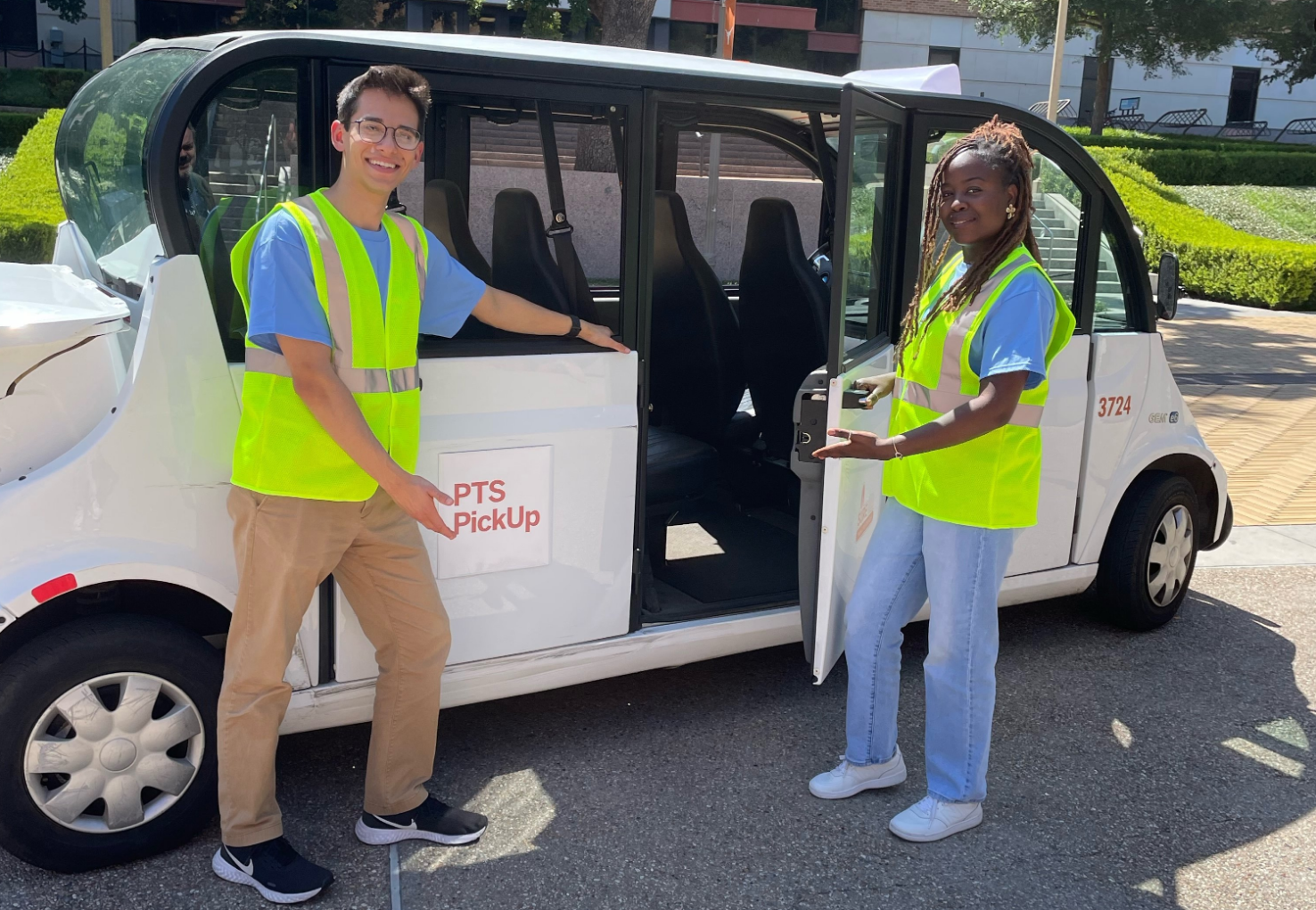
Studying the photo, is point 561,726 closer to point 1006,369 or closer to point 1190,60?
point 1006,369

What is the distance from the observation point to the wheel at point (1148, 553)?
468cm

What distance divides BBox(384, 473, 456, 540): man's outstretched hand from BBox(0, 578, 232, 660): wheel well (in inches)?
28.6

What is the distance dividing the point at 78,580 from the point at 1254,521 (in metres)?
6.08

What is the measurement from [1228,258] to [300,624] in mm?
16660

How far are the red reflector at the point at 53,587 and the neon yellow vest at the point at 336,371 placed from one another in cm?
45

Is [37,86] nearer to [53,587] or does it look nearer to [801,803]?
[53,587]

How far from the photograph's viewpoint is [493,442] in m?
3.24

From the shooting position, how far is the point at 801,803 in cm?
348

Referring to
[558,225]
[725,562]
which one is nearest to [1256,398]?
[725,562]

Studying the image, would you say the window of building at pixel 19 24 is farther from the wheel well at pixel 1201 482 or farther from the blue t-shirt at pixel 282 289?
the blue t-shirt at pixel 282 289

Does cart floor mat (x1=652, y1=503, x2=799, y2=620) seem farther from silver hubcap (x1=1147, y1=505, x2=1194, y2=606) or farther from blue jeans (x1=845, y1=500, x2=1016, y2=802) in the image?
silver hubcap (x1=1147, y1=505, x2=1194, y2=606)

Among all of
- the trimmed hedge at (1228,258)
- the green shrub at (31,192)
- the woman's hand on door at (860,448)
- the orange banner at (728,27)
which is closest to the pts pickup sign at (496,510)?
the woman's hand on door at (860,448)

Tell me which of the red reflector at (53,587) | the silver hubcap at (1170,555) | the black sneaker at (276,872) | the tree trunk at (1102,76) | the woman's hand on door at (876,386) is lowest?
the black sneaker at (276,872)

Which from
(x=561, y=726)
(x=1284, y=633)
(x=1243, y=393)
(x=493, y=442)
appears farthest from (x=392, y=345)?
(x=1243, y=393)
